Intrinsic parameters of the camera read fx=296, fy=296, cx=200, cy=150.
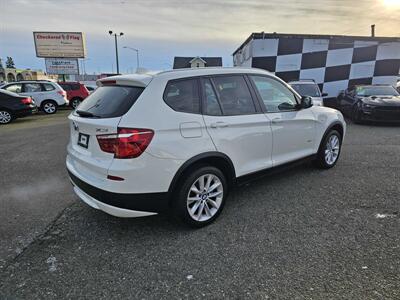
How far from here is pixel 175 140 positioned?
2.71m

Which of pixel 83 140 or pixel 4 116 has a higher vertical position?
pixel 83 140

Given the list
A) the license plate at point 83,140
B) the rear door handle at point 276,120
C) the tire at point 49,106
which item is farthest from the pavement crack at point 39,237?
the tire at point 49,106

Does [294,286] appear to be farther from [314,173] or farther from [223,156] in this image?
[314,173]

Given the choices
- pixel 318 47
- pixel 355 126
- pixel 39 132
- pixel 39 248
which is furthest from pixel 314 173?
pixel 318 47

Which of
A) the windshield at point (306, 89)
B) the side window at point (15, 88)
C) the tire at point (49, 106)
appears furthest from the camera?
the tire at point (49, 106)

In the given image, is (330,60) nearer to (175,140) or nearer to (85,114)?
(175,140)

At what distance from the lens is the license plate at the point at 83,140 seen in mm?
2836

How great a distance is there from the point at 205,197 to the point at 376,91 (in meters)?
9.45

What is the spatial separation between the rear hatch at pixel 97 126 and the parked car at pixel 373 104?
28.2 feet

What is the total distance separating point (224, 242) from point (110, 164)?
129 centimetres

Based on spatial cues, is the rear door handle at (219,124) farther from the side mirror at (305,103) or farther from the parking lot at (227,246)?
the side mirror at (305,103)

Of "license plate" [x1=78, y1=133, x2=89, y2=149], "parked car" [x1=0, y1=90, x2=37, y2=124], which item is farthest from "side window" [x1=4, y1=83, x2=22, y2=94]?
"license plate" [x1=78, y1=133, x2=89, y2=149]

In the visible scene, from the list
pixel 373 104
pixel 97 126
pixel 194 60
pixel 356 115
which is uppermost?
pixel 194 60

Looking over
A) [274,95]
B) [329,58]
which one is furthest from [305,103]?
[329,58]
